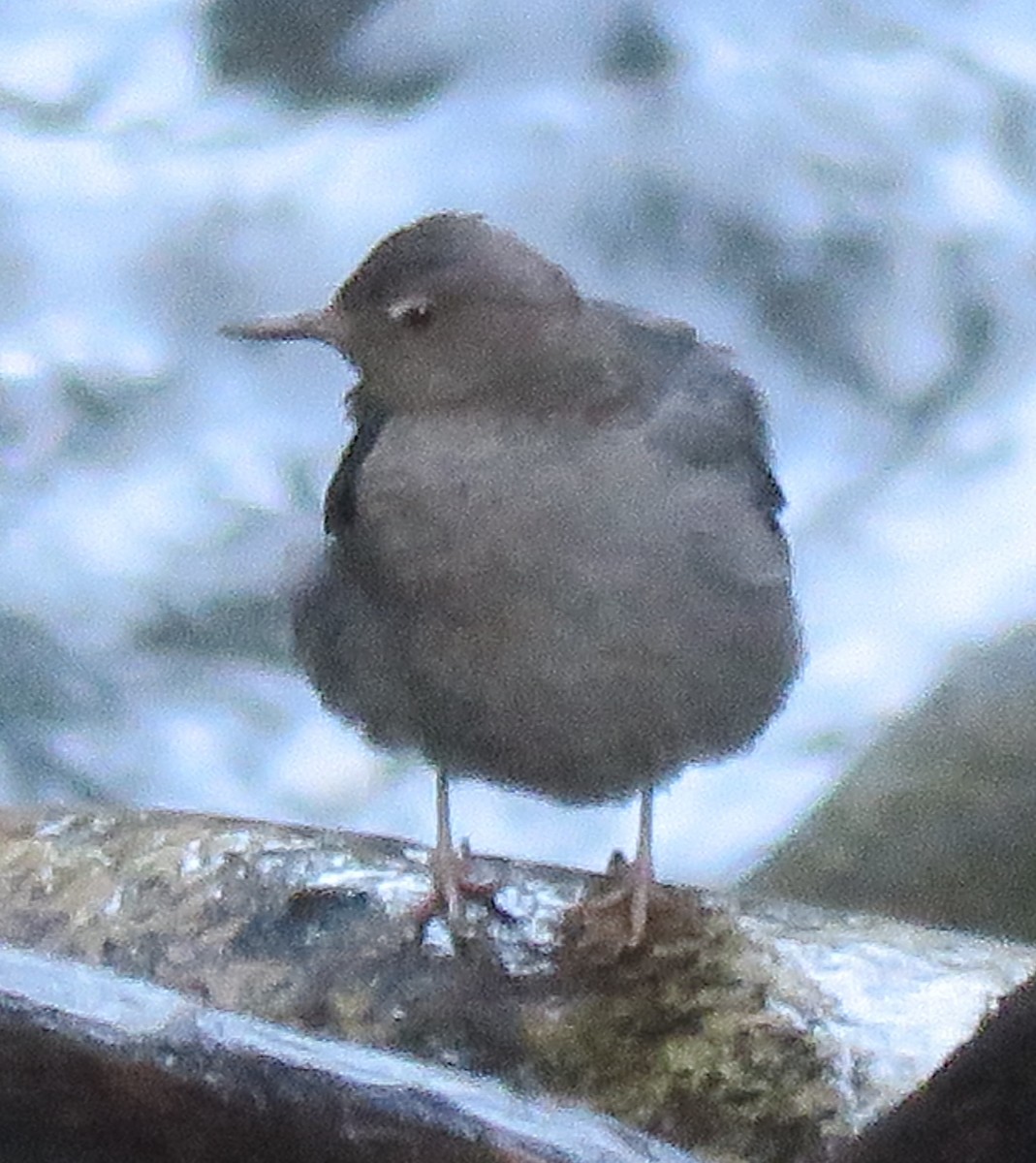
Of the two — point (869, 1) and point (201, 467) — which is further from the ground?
point (869, 1)

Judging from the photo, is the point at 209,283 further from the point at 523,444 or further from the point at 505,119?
the point at 523,444

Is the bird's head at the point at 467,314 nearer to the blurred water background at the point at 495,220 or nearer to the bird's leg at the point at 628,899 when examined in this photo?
the bird's leg at the point at 628,899

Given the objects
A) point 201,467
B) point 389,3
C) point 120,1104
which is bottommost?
point 201,467

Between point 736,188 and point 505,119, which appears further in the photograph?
point 505,119

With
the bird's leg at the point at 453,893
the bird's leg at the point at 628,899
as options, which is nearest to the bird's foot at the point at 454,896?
the bird's leg at the point at 453,893

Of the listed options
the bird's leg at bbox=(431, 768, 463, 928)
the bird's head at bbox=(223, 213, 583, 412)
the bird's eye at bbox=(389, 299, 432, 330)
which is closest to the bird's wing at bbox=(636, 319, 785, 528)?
the bird's head at bbox=(223, 213, 583, 412)

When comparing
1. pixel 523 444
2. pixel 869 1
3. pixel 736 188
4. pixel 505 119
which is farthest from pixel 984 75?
pixel 523 444
